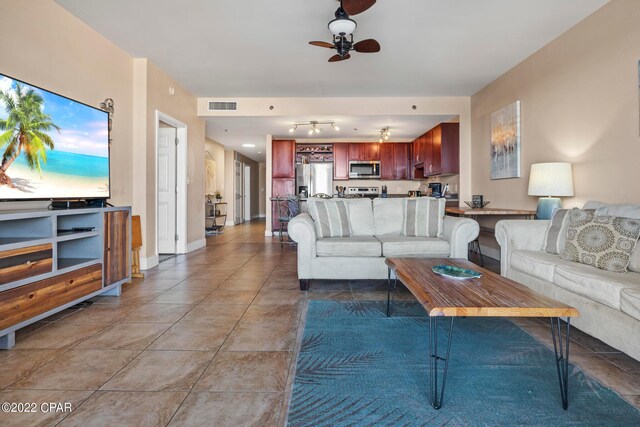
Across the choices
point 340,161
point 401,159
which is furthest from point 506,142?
point 340,161

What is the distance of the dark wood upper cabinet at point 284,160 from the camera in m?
7.82

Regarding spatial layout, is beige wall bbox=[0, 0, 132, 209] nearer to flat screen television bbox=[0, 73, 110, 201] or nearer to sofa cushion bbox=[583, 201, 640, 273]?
flat screen television bbox=[0, 73, 110, 201]

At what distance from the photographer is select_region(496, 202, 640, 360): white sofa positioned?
5.65 feet

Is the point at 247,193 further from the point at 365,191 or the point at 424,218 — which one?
the point at 424,218

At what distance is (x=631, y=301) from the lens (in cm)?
168

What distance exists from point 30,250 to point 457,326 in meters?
2.81

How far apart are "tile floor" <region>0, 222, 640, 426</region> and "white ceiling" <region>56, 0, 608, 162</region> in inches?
102

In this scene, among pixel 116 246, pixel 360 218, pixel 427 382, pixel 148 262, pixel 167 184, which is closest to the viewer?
pixel 427 382

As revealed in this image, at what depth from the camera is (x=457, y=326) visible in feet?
7.57

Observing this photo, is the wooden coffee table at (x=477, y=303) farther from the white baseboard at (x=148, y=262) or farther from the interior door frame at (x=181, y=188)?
the interior door frame at (x=181, y=188)

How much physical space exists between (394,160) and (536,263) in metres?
6.14

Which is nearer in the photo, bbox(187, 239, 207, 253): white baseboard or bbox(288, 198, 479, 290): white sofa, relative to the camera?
bbox(288, 198, 479, 290): white sofa

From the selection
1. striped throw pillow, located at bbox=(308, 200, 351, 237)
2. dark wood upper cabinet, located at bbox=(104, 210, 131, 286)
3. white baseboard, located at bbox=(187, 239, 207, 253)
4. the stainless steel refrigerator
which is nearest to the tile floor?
dark wood upper cabinet, located at bbox=(104, 210, 131, 286)

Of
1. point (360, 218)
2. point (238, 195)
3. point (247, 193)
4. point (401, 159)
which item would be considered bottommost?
point (360, 218)
